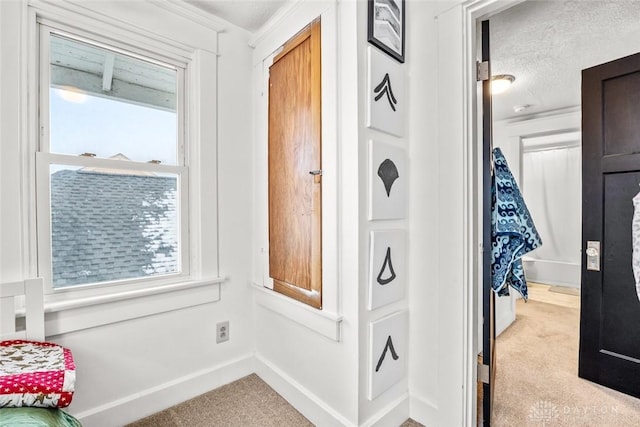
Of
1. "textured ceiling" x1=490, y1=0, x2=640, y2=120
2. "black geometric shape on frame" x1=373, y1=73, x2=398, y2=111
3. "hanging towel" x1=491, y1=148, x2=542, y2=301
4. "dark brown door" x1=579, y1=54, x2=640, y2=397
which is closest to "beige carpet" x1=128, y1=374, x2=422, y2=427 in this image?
"hanging towel" x1=491, y1=148, x2=542, y2=301

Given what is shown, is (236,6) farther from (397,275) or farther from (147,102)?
(397,275)

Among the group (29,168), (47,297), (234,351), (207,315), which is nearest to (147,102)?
(29,168)

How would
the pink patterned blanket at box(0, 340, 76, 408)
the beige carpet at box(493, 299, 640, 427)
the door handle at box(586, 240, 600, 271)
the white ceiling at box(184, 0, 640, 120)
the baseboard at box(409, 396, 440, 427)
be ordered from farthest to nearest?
the door handle at box(586, 240, 600, 271) → the white ceiling at box(184, 0, 640, 120) → the beige carpet at box(493, 299, 640, 427) → the baseboard at box(409, 396, 440, 427) → the pink patterned blanket at box(0, 340, 76, 408)

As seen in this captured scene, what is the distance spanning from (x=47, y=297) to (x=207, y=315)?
2.59 feet

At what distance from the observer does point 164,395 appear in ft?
5.69

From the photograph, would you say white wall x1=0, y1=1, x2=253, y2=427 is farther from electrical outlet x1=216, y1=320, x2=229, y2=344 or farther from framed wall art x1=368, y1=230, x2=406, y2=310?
framed wall art x1=368, y1=230, x2=406, y2=310

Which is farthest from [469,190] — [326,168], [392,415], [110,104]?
[110,104]

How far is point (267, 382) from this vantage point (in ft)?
6.49

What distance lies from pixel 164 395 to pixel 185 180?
1238mm

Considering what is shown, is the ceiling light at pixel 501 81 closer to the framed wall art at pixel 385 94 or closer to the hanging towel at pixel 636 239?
the hanging towel at pixel 636 239

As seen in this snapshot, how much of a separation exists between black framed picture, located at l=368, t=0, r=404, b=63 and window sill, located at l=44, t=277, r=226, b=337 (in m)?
1.63

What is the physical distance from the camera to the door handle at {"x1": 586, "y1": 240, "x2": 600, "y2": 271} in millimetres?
1969

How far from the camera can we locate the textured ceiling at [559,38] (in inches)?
72.2

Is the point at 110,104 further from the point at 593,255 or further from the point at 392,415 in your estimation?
the point at 593,255
